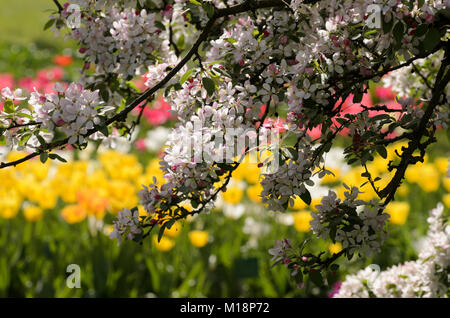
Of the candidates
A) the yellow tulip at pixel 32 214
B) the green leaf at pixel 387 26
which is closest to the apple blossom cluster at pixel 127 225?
the green leaf at pixel 387 26

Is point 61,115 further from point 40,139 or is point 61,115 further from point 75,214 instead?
point 75,214

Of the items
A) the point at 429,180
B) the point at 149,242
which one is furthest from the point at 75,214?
the point at 429,180

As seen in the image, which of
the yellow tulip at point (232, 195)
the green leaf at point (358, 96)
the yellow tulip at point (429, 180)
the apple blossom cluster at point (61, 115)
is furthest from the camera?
the yellow tulip at point (429, 180)

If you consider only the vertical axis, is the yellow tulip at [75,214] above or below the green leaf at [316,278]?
above

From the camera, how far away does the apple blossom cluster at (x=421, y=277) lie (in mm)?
2250

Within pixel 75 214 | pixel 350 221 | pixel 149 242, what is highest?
pixel 75 214

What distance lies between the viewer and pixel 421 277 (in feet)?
7.66

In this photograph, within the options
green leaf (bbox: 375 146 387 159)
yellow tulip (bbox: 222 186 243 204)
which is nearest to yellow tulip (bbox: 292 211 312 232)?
yellow tulip (bbox: 222 186 243 204)

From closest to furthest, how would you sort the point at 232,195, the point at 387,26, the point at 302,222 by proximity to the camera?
the point at 387,26 < the point at 302,222 < the point at 232,195

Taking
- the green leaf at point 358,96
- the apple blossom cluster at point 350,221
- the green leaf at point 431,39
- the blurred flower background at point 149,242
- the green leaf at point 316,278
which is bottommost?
the green leaf at point 316,278

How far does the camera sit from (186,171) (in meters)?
1.51

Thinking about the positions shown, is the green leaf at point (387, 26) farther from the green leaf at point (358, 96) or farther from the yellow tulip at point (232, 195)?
the yellow tulip at point (232, 195)

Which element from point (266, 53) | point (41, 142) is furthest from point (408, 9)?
point (41, 142)

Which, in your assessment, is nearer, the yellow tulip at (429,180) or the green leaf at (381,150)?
the green leaf at (381,150)
